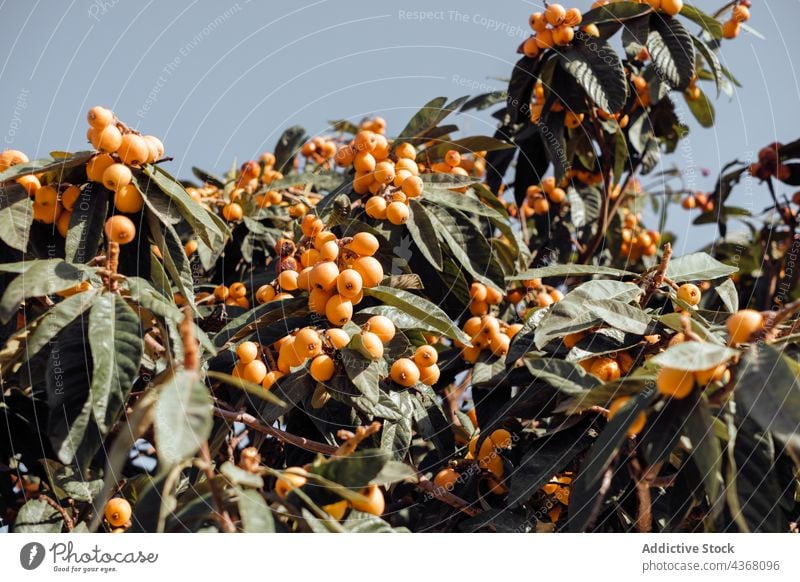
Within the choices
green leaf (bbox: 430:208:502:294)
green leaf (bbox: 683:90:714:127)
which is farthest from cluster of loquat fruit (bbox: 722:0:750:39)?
green leaf (bbox: 430:208:502:294)

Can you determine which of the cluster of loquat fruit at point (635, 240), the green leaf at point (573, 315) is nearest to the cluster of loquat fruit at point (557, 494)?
the green leaf at point (573, 315)

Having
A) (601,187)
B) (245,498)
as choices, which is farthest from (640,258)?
(245,498)

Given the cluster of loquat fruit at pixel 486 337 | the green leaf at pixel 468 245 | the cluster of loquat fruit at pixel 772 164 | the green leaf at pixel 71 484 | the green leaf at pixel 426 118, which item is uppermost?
the green leaf at pixel 426 118

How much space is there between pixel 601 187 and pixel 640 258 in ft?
1.52

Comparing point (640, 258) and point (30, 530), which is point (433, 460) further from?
point (640, 258)

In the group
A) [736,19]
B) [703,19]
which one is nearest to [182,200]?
[703,19]

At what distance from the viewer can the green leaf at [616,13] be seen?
2.96 m

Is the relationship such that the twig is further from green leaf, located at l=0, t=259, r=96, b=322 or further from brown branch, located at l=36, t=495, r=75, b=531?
brown branch, located at l=36, t=495, r=75, b=531

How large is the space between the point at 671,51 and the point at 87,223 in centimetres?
223

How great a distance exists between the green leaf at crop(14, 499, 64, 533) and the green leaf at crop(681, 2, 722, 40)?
114 inches

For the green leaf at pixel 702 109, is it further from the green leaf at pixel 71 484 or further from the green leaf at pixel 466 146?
the green leaf at pixel 71 484

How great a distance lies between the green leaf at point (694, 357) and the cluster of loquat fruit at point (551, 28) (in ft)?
6.23

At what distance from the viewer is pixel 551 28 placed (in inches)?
118

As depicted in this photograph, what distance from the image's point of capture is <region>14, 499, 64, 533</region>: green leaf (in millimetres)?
1982
